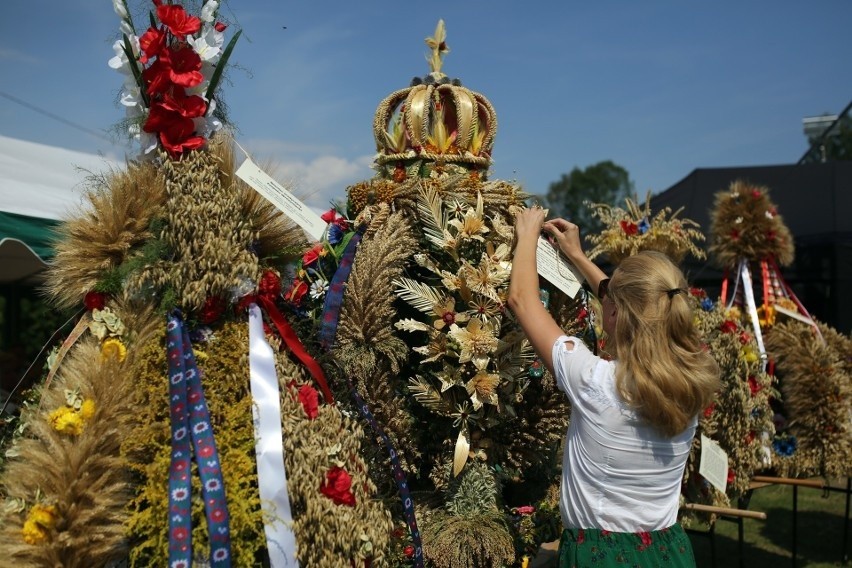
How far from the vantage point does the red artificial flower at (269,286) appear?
6.19 feet

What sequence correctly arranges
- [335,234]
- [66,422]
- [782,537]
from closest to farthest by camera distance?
[66,422]
[335,234]
[782,537]

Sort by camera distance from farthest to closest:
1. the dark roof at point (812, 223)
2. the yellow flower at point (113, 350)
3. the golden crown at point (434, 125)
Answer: the dark roof at point (812, 223)
the golden crown at point (434, 125)
the yellow flower at point (113, 350)

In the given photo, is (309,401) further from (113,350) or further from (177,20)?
(177,20)

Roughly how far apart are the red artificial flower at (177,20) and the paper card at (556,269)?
110cm

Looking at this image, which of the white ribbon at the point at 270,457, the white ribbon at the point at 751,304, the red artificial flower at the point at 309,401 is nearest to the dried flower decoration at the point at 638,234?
the white ribbon at the point at 751,304

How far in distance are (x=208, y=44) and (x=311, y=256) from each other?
691 millimetres

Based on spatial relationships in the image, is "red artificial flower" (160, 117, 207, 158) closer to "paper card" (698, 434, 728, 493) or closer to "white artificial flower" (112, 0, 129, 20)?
"white artificial flower" (112, 0, 129, 20)

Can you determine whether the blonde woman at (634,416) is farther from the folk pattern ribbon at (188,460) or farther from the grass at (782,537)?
the grass at (782,537)

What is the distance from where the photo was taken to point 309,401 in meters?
1.83

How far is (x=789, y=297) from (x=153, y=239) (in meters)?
4.07

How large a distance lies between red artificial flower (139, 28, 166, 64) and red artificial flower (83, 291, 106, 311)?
1.98ft

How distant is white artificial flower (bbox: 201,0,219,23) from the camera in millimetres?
1863

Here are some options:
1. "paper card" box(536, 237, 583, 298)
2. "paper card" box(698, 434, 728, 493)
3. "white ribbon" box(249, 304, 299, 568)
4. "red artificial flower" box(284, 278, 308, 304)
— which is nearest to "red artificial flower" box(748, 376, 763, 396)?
"paper card" box(698, 434, 728, 493)

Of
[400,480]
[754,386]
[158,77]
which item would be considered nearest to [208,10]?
[158,77]
